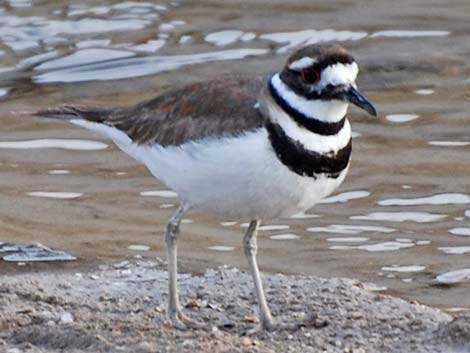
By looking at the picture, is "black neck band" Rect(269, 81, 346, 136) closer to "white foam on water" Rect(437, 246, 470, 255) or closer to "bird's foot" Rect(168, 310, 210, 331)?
"bird's foot" Rect(168, 310, 210, 331)

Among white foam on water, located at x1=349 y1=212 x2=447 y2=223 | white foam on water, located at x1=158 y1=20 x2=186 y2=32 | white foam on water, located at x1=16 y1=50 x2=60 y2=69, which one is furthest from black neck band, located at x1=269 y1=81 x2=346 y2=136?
white foam on water, located at x1=158 y1=20 x2=186 y2=32

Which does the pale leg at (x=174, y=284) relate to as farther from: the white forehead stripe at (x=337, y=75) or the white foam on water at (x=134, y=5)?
the white foam on water at (x=134, y=5)

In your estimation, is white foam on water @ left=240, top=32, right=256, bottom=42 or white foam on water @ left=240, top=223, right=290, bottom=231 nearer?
white foam on water @ left=240, top=223, right=290, bottom=231

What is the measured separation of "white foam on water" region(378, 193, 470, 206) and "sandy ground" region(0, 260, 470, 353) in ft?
6.60

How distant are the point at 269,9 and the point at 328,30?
29.7 inches

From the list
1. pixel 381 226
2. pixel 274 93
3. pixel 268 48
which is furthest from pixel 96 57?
pixel 274 93

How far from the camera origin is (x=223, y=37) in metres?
13.2

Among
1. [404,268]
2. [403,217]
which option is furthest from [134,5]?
[404,268]

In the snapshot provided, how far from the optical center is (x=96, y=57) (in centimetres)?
1284

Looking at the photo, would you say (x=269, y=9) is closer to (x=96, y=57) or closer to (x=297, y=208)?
(x=96, y=57)

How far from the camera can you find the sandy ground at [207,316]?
6375 mm

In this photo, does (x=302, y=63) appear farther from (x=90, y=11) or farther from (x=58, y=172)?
(x=90, y=11)

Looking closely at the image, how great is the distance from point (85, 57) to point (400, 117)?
3.06 m

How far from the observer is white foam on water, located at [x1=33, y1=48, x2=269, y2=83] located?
1244 centimetres
